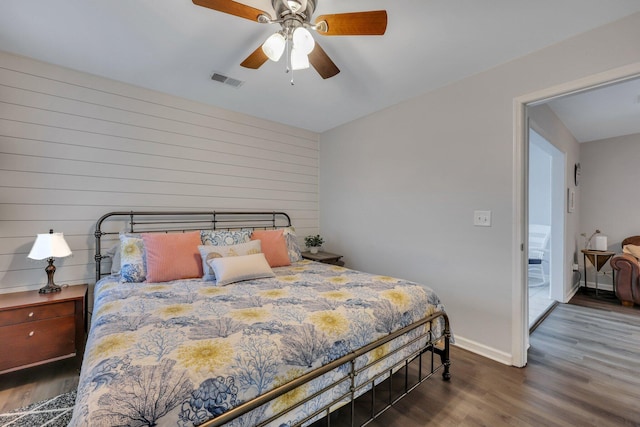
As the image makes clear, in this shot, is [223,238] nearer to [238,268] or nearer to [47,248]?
[238,268]

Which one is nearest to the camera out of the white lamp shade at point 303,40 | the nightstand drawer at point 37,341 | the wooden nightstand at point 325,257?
the white lamp shade at point 303,40

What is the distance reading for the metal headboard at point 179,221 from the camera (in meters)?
2.74

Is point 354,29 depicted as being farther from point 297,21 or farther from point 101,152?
point 101,152

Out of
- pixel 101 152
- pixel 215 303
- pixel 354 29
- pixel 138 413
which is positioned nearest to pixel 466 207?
pixel 354 29

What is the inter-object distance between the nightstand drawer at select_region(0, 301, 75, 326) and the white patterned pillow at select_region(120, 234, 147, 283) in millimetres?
407

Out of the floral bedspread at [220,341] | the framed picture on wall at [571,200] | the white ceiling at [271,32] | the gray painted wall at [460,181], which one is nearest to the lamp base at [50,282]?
the floral bedspread at [220,341]

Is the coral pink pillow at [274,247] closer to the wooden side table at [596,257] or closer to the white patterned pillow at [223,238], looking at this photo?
the white patterned pillow at [223,238]

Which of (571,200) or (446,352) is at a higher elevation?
(571,200)

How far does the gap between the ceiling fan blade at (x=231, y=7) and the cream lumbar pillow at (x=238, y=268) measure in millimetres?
1725

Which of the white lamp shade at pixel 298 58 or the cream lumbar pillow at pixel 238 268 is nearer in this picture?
the white lamp shade at pixel 298 58

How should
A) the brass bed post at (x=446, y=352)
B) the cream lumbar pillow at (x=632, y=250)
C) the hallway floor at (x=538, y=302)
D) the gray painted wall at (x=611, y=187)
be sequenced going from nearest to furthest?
1. the brass bed post at (x=446, y=352)
2. the hallway floor at (x=538, y=302)
3. the cream lumbar pillow at (x=632, y=250)
4. the gray painted wall at (x=611, y=187)

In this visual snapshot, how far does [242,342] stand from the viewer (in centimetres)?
127

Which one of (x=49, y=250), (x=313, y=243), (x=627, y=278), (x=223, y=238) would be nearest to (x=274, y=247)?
(x=223, y=238)

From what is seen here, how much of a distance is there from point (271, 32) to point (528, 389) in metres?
3.23
